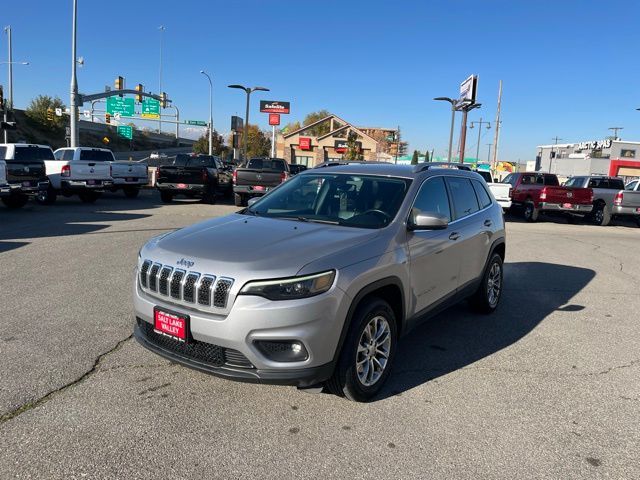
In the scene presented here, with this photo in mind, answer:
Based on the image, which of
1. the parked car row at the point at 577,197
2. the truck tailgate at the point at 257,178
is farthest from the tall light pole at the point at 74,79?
the parked car row at the point at 577,197

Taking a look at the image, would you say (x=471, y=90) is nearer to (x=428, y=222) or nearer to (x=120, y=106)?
(x=428, y=222)

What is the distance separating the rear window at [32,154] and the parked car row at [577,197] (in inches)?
672

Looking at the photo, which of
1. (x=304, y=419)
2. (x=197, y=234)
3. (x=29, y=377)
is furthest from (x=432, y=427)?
(x=29, y=377)

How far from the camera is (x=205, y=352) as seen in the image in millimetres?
3309

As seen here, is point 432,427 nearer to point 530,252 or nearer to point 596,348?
point 596,348

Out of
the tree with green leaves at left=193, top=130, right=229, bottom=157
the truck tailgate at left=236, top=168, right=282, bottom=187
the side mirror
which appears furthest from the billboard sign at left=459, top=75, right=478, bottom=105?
the tree with green leaves at left=193, top=130, right=229, bottom=157

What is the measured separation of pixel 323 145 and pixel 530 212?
5139 cm

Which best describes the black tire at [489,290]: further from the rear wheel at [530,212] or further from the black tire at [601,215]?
the black tire at [601,215]

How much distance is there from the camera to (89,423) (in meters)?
3.27

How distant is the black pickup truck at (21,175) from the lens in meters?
14.6

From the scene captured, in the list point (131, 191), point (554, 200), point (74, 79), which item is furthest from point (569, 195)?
point (74, 79)

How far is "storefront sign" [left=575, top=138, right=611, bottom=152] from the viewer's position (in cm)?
8138

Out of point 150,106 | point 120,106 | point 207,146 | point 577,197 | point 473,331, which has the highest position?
point 150,106

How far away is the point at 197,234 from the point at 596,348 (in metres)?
4.05
